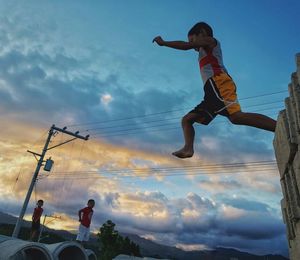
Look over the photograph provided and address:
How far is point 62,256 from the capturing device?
1302 cm

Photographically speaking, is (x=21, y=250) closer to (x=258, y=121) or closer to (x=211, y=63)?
(x=211, y=63)

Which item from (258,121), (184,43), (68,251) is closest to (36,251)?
(68,251)

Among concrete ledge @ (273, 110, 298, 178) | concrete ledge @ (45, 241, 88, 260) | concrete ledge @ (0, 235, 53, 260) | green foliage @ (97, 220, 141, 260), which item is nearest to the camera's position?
concrete ledge @ (273, 110, 298, 178)

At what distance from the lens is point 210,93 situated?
3.84 meters

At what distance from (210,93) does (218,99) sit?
0.13 meters

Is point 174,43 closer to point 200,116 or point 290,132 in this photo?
point 200,116

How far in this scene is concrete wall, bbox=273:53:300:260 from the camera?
2600 millimetres

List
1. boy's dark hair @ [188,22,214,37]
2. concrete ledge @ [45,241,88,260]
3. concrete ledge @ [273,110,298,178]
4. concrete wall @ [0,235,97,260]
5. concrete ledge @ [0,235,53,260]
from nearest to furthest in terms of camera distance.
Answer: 1. concrete ledge @ [273,110,298,178]
2. boy's dark hair @ [188,22,214,37]
3. concrete ledge @ [0,235,53,260]
4. concrete wall @ [0,235,97,260]
5. concrete ledge @ [45,241,88,260]

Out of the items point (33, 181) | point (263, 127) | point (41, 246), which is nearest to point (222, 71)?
point (263, 127)

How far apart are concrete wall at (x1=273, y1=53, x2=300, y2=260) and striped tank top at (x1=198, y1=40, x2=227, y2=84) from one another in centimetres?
113

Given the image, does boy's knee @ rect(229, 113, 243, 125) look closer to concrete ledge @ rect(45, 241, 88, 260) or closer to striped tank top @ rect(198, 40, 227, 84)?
striped tank top @ rect(198, 40, 227, 84)

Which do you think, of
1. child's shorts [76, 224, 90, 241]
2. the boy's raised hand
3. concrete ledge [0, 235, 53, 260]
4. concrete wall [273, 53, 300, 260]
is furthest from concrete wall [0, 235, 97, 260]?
concrete wall [273, 53, 300, 260]

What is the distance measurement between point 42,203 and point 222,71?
1073 cm

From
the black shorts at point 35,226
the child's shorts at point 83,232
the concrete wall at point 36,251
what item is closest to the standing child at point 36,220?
the black shorts at point 35,226
